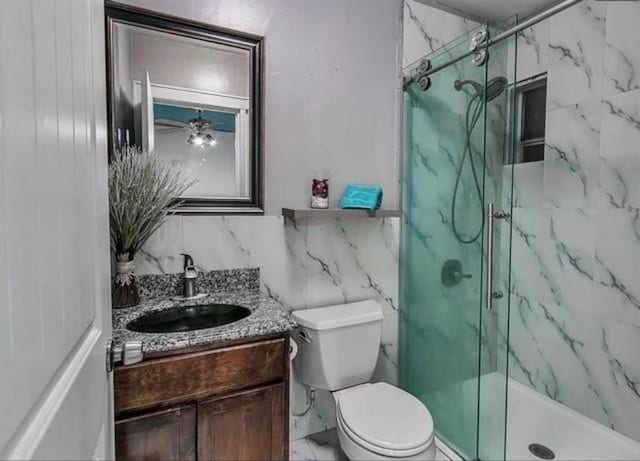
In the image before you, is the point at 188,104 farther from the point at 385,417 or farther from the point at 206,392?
the point at 385,417

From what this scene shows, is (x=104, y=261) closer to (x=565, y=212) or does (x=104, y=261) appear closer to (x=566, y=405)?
(x=565, y=212)

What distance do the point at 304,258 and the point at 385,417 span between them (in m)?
0.78

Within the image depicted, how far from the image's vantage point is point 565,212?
1.98 m

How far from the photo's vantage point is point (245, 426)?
1.21 meters

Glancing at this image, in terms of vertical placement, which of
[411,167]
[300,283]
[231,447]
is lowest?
[231,447]

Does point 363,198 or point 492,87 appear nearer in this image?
point 492,87

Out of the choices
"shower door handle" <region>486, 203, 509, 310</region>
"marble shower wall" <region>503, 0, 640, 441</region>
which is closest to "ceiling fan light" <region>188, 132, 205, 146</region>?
"shower door handle" <region>486, 203, 509, 310</region>

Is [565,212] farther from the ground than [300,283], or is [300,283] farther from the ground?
[565,212]

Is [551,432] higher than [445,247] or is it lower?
lower

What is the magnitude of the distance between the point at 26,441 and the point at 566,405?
2.45 meters

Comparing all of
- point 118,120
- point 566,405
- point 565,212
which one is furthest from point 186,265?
point 566,405

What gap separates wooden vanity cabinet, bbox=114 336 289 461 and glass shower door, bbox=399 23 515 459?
0.96 m

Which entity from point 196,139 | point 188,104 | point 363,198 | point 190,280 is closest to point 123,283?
point 190,280

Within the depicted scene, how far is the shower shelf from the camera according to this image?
160 cm
